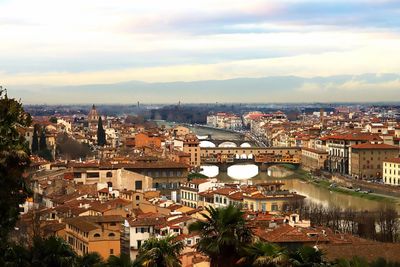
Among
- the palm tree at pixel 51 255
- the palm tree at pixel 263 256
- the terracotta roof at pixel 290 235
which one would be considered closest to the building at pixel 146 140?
the terracotta roof at pixel 290 235

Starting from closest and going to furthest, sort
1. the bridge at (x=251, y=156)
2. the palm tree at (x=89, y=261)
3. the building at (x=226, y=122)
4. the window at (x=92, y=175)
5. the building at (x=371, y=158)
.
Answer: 1. the palm tree at (x=89, y=261)
2. the window at (x=92, y=175)
3. the building at (x=371, y=158)
4. the bridge at (x=251, y=156)
5. the building at (x=226, y=122)

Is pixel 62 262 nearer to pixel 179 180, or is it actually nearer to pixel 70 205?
pixel 70 205

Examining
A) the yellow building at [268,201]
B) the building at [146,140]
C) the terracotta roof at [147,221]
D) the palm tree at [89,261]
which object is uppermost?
the palm tree at [89,261]

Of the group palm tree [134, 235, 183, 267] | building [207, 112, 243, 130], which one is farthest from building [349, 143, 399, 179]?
building [207, 112, 243, 130]

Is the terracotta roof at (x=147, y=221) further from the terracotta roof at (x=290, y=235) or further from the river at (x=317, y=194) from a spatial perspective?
the river at (x=317, y=194)

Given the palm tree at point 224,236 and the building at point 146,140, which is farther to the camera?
the building at point 146,140

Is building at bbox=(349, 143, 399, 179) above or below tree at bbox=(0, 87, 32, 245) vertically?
below

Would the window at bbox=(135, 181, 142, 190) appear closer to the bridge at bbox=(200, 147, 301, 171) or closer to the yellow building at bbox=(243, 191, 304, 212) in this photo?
the yellow building at bbox=(243, 191, 304, 212)
